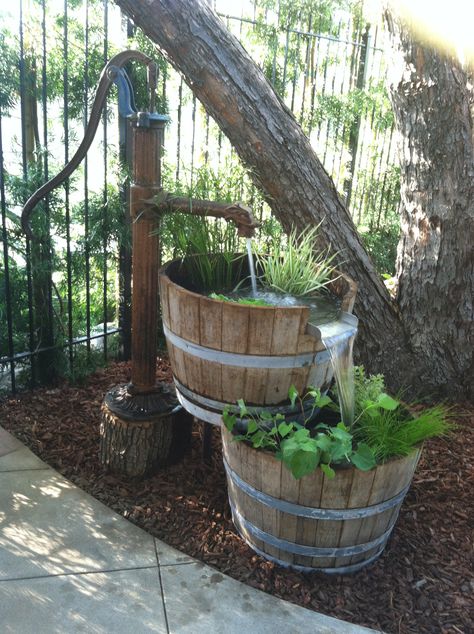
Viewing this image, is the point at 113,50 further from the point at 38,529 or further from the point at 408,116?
the point at 38,529

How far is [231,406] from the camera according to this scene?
2.48m

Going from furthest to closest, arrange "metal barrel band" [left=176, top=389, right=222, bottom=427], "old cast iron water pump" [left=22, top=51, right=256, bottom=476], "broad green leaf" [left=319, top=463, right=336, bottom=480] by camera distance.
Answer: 1. "old cast iron water pump" [left=22, top=51, right=256, bottom=476]
2. "metal barrel band" [left=176, top=389, right=222, bottom=427]
3. "broad green leaf" [left=319, top=463, right=336, bottom=480]

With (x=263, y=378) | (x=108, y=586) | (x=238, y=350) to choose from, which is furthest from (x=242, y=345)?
(x=108, y=586)

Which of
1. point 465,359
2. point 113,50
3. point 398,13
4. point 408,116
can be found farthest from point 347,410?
point 113,50

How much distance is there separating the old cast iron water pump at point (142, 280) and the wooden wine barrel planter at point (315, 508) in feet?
1.94

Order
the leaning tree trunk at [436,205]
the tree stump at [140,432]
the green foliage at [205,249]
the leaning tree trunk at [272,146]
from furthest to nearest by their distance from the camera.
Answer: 1. the leaning tree trunk at [436,205]
2. the leaning tree trunk at [272,146]
3. the tree stump at [140,432]
4. the green foliage at [205,249]

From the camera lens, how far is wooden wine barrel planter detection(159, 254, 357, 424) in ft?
7.41

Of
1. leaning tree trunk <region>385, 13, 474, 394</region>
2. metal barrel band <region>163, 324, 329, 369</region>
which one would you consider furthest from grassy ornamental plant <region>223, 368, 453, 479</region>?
leaning tree trunk <region>385, 13, 474, 394</region>

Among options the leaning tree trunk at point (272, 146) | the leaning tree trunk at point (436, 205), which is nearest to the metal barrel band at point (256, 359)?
the leaning tree trunk at point (272, 146)

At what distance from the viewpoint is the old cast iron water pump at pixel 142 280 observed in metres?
2.73

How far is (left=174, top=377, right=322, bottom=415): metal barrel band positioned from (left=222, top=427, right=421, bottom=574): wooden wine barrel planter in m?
0.11

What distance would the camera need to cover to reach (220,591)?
2.35 metres

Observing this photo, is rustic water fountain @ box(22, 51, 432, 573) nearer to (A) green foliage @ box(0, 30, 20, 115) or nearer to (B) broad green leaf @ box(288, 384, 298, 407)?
(B) broad green leaf @ box(288, 384, 298, 407)

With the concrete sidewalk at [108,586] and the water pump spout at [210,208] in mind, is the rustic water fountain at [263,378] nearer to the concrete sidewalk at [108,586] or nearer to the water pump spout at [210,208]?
the water pump spout at [210,208]
